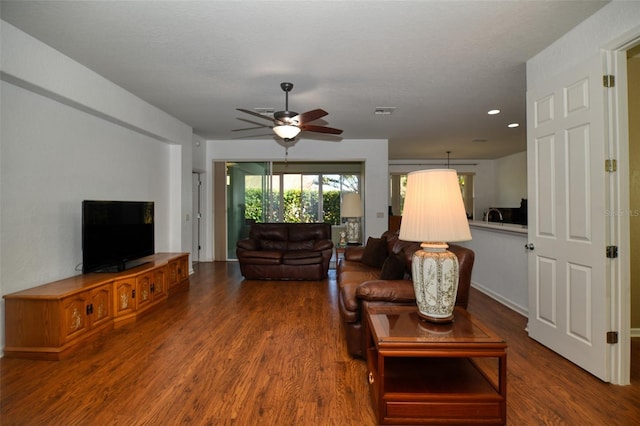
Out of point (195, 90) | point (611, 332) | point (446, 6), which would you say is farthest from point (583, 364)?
point (195, 90)

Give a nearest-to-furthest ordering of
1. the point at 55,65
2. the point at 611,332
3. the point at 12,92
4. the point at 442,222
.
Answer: the point at 442,222, the point at 611,332, the point at 12,92, the point at 55,65

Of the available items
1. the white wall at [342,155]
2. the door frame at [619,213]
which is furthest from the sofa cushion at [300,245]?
the door frame at [619,213]

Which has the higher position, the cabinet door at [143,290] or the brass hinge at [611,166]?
the brass hinge at [611,166]

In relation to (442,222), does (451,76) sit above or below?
above

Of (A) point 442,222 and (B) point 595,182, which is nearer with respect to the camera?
(A) point 442,222

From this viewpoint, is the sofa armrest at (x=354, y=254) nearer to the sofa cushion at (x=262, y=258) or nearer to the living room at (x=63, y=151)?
the sofa cushion at (x=262, y=258)

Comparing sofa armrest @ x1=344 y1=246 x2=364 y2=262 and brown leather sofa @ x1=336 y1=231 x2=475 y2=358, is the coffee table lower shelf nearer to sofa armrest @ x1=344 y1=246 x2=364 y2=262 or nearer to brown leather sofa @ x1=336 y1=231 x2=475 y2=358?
brown leather sofa @ x1=336 y1=231 x2=475 y2=358

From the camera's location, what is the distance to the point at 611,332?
A: 2074 mm

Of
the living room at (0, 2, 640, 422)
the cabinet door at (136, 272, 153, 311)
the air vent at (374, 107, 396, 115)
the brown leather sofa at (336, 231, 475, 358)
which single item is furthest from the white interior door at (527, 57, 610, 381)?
the cabinet door at (136, 272, 153, 311)

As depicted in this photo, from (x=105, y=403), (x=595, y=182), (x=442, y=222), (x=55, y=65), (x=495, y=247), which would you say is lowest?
(x=105, y=403)

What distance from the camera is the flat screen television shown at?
3.08 metres

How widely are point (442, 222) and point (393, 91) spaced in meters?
2.48

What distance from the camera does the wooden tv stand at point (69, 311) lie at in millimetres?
2453

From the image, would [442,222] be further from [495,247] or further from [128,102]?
[128,102]
